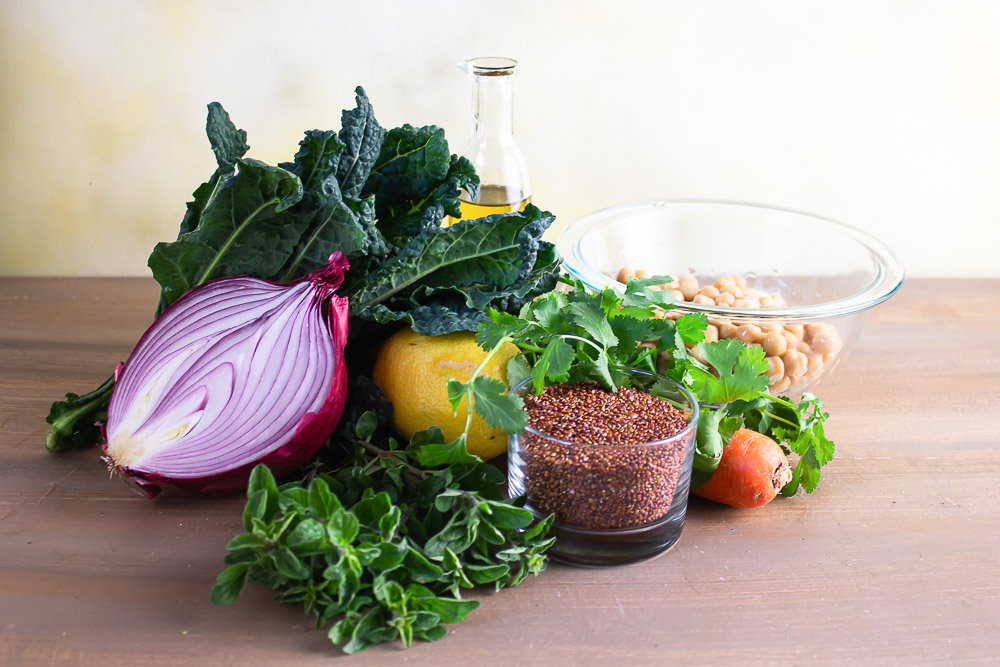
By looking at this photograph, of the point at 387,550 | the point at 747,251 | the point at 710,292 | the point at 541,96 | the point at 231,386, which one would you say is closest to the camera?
the point at 387,550

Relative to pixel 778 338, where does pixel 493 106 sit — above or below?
above

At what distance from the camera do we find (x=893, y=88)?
1.33 metres

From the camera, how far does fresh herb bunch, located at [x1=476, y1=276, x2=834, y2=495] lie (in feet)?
2.43

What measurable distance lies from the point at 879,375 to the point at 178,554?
2.69ft

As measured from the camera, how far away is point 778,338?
0.87 m

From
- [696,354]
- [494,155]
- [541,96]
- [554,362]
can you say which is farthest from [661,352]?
[541,96]

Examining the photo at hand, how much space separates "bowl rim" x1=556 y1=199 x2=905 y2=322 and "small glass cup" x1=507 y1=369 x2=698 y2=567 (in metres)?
0.16

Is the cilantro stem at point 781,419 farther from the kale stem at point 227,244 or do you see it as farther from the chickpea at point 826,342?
the kale stem at point 227,244

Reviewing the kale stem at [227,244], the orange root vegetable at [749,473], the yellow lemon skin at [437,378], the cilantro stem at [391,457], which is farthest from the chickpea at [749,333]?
the kale stem at [227,244]

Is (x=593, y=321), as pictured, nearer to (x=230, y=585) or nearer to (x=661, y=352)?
(x=661, y=352)

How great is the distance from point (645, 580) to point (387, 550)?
0.69 feet

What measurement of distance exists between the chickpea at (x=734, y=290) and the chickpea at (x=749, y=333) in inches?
2.4

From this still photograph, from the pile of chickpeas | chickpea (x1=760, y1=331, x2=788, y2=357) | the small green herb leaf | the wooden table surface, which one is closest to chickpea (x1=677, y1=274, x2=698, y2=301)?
the pile of chickpeas

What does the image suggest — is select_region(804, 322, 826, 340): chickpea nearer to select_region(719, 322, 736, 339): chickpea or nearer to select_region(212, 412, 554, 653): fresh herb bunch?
select_region(719, 322, 736, 339): chickpea
